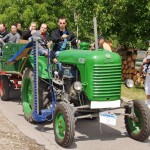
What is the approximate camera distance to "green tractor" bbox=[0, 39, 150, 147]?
5934 mm

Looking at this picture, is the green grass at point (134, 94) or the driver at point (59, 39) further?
the green grass at point (134, 94)

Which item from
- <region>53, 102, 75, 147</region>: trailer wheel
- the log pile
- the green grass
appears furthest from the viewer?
the log pile

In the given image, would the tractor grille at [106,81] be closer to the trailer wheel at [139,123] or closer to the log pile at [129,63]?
the trailer wheel at [139,123]

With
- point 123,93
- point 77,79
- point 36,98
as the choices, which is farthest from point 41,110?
point 123,93

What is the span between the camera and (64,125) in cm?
593

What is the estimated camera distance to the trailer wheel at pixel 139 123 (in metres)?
6.04

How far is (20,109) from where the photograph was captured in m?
8.77

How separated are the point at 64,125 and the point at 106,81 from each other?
0.91 meters

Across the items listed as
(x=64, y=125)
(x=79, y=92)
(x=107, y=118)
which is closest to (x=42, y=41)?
(x=79, y=92)

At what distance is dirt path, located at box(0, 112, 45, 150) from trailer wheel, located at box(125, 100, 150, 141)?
1502 mm

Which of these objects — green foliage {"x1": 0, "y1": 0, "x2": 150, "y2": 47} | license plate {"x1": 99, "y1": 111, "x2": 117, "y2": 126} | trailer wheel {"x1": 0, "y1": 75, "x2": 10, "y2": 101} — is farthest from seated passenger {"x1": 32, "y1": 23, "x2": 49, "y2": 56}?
green foliage {"x1": 0, "y1": 0, "x2": 150, "y2": 47}

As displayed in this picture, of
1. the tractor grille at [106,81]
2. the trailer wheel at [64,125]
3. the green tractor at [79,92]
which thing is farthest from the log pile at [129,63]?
the trailer wheel at [64,125]

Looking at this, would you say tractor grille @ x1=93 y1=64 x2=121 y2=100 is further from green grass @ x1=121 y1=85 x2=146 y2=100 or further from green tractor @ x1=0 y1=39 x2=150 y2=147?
green grass @ x1=121 y1=85 x2=146 y2=100

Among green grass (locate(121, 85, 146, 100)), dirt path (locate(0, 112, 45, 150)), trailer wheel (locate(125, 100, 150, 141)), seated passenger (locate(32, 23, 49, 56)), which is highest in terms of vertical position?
seated passenger (locate(32, 23, 49, 56))
